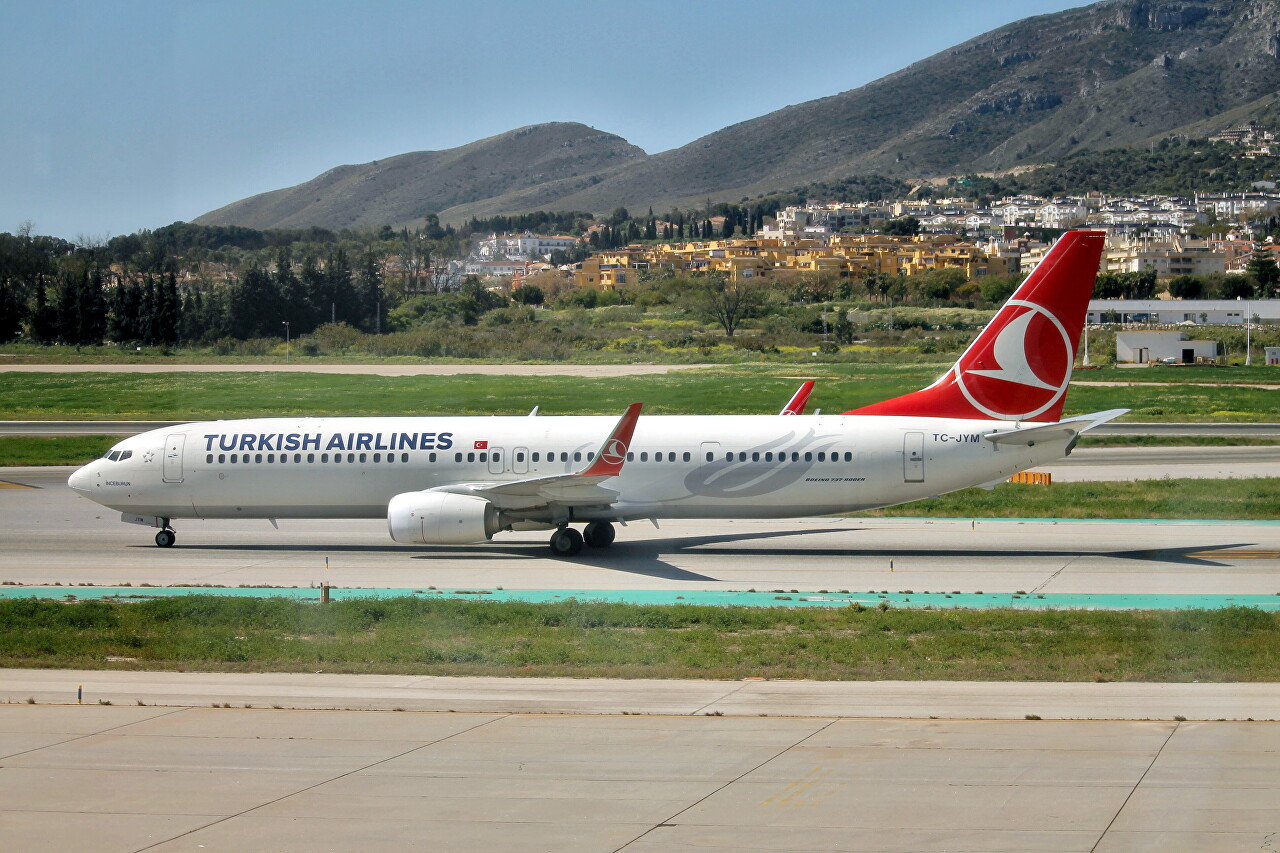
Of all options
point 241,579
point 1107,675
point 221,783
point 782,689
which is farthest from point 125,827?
point 241,579

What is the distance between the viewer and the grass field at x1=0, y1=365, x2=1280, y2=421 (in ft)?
189

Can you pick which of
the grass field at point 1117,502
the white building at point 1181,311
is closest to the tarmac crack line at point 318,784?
the grass field at point 1117,502

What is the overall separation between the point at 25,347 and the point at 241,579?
46.0 meters

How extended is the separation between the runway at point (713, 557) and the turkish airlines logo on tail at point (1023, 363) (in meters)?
3.58

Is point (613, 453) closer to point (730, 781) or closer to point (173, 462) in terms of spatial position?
point (173, 462)

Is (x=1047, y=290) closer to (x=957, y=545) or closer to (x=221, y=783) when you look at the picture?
(x=957, y=545)

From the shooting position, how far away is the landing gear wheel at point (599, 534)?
104ft

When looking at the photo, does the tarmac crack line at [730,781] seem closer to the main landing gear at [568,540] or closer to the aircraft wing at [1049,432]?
the aircraft wing at [1049,432]

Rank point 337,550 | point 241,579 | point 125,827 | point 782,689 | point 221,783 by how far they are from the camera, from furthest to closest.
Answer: point 337,550 → point 241,579 → point 782,689 → point 221,783 → point 125,827

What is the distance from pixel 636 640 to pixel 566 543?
10320 mm

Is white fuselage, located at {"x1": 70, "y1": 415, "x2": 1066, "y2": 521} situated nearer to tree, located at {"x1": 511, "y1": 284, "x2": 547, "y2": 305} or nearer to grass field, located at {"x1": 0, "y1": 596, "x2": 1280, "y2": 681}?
grass field, located at {"x1": 0, "y1": 596, "x2": 1280, "y2": 681}

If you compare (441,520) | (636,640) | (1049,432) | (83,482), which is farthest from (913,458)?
(83,482)

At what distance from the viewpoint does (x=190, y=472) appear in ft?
107

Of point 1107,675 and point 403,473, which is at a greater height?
point 403,473
